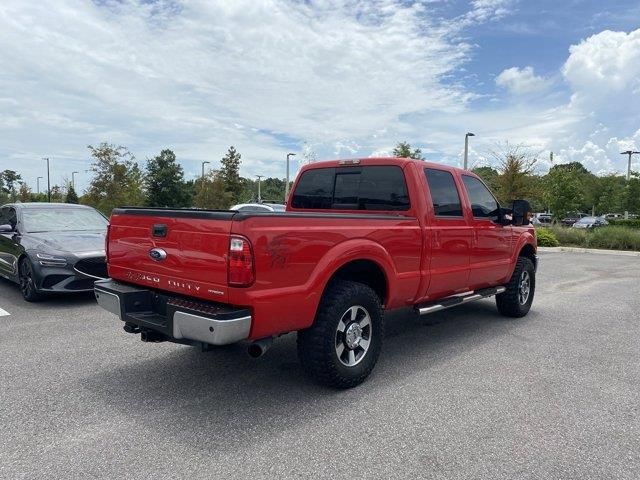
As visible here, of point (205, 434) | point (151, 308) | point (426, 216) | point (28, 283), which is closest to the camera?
point (205, 434)

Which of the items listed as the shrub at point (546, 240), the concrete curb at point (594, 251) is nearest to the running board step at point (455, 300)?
the concrete curb at point (594, 251)

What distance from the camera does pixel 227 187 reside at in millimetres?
43750

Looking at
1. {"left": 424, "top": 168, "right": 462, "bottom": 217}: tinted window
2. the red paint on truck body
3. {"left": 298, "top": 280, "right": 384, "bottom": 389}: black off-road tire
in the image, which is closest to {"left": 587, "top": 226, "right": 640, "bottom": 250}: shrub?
the red paint on truck body

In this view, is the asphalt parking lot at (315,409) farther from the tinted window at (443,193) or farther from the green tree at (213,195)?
the green tree at (213,195)

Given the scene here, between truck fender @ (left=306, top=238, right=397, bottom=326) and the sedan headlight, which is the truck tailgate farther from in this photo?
the sedan headlight

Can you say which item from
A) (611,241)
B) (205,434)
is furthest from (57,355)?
(611,241)

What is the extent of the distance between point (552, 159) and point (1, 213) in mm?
35895

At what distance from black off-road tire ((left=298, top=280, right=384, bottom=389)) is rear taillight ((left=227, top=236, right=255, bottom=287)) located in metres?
0.80

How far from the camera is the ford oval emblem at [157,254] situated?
145 inches

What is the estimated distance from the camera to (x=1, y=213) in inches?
345

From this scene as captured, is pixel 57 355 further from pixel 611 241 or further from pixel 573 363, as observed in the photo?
pixel 611 241

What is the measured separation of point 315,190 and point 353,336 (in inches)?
77.9

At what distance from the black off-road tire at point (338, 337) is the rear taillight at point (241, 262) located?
2.62ft

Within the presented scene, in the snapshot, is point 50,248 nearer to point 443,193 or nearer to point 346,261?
point 346,261
